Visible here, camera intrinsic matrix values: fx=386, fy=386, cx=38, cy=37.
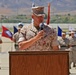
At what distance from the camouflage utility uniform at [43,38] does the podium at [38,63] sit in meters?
0.55

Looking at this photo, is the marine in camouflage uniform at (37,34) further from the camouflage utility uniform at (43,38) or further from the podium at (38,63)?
the podium at (38,63)

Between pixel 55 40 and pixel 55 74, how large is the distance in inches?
33.0

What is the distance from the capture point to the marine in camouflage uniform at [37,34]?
15.7 feet

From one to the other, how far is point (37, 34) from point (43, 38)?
121 mm

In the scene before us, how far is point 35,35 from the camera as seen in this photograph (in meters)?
4.88

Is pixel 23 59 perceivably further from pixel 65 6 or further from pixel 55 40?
pixel 65 6

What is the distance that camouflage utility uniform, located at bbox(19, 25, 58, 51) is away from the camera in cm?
484

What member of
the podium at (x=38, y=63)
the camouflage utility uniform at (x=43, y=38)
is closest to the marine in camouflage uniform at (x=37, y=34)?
the camouflage utility uniform at (x=43, y=38)

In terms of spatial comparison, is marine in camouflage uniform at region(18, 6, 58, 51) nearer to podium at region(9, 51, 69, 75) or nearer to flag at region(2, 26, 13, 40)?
podium at region(9, 51, 69, 75)

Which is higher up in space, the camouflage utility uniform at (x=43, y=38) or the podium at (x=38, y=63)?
the camouflage utility uniform at (x=43, y=38)

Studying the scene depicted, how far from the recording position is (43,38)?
4.80 metres

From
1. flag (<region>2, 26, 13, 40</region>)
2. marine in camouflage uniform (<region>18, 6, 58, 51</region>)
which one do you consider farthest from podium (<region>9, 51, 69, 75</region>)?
flag (<region>2, 26, 13, 40</region>)

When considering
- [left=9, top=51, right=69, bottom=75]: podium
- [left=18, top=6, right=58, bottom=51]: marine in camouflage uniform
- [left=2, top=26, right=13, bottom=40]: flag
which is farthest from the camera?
[left=2, top=26, right=13, bottom=40]: flag

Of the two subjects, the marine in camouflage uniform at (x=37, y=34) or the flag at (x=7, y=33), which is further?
the flag at (x=7, y=33)
